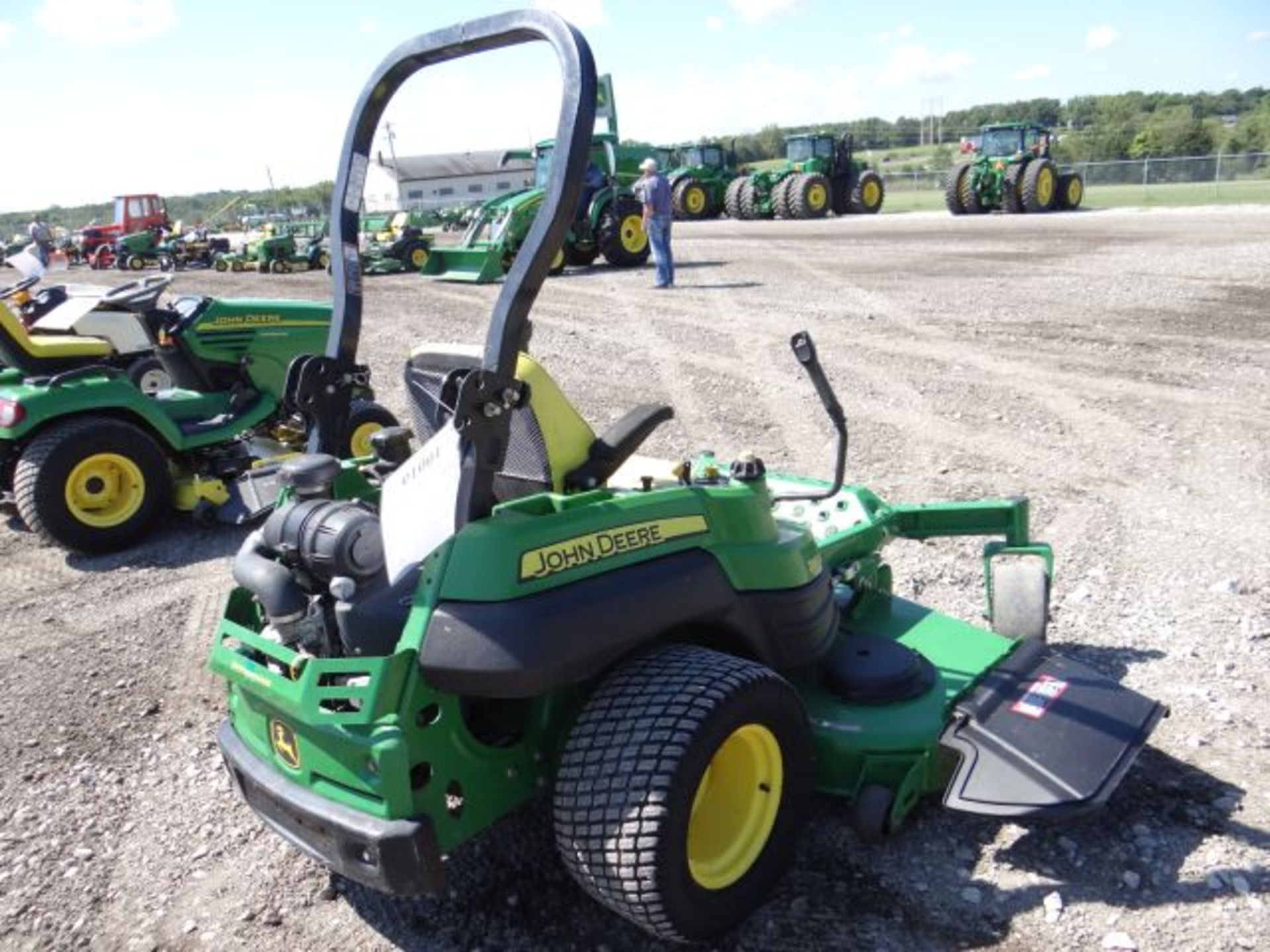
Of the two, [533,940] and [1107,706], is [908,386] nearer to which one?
[1107,706]

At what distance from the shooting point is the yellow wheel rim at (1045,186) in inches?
893

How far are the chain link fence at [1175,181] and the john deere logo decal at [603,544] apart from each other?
981 inches

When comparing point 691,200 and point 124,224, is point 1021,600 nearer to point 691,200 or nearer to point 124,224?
point 691,200

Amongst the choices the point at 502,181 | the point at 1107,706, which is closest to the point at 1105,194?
the point at 1107,706

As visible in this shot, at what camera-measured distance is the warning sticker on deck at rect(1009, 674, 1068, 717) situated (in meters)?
2.89

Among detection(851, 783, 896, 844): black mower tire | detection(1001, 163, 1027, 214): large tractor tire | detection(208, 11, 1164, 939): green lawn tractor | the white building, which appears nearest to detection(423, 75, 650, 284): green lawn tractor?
detection(1001, 163, 1027, 214): large tractor tire

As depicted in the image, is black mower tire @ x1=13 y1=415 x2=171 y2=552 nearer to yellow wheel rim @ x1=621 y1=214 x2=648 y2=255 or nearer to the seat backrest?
the seat backrest

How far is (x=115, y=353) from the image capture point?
725cm

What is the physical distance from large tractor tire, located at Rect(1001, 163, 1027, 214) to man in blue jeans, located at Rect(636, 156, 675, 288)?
11824 mm

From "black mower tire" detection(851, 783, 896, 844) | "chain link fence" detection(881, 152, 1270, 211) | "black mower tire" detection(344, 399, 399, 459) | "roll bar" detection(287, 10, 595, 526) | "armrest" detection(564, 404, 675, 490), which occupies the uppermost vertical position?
"roll bar" detection(287, 10, 595, 526)

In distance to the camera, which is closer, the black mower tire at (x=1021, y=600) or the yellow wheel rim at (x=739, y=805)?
the yellow wheel rim at (x=739, y=805)

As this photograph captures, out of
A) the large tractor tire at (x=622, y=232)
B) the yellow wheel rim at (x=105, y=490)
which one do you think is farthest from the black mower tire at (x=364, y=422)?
the large tractor tire at (x=622, y=232)

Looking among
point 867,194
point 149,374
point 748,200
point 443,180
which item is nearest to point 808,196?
point 748,200

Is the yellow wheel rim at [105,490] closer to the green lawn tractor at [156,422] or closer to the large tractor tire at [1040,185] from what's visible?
the green lawn tractor at [156,422]
